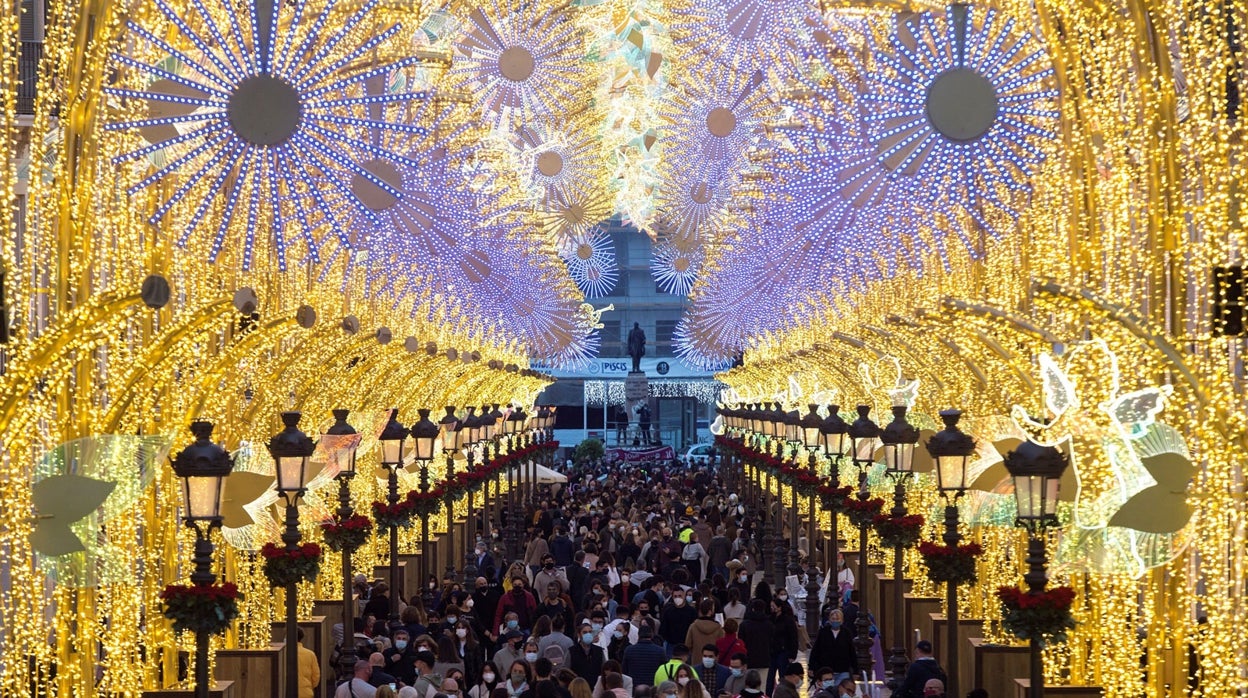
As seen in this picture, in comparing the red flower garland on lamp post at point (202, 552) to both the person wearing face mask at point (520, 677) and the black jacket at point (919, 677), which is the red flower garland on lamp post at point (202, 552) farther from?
the black jacket at point (919, 677)

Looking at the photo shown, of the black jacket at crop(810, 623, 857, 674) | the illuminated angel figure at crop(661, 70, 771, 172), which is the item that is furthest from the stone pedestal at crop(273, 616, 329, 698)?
the illuminated angel figure at crop(661, 70, 771, 172)

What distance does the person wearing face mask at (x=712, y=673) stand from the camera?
16.2m

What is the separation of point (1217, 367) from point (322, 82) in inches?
238

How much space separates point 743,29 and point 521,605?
38.4 ft

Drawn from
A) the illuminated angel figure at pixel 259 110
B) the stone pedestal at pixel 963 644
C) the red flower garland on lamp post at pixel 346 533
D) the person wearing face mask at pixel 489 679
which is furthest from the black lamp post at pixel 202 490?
the stone pedestal at pixel 963 644

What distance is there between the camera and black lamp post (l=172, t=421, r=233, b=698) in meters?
11.6

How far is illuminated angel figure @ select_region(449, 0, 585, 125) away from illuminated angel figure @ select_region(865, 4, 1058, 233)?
12.4 m

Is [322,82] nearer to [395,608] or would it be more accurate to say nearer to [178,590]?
[178,590]

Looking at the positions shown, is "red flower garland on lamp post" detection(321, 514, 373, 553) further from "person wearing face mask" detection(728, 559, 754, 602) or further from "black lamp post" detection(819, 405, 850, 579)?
"black lamp post" detection(819, 405, 850, 579)

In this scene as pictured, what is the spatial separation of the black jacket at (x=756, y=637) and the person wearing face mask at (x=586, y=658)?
221 centimetres

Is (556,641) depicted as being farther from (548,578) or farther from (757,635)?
(548,578)

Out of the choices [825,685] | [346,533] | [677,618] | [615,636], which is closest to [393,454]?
[346,533]

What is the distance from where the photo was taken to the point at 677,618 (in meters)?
19.3

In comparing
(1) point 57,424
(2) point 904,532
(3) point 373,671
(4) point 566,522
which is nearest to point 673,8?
(4) point 566,522
